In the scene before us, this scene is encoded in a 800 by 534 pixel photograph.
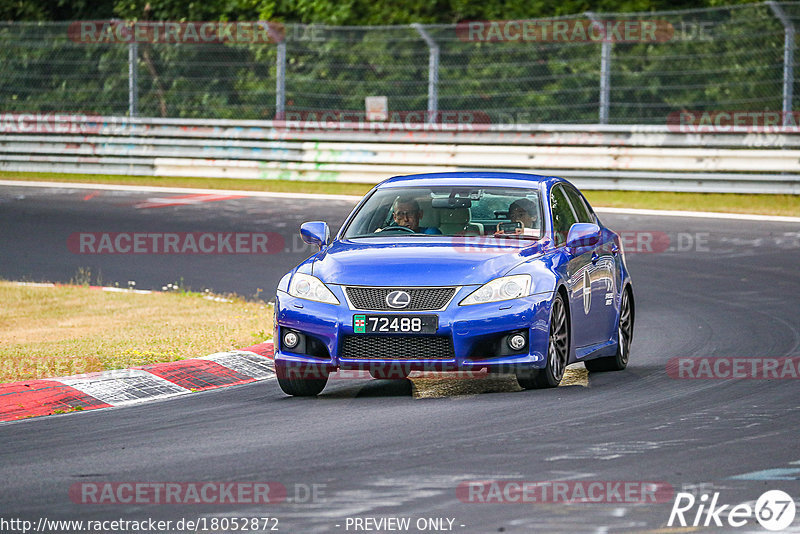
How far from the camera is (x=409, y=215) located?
10672 mm

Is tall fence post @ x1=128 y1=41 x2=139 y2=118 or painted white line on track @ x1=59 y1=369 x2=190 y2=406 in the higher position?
tall fence post @ x1=128 y1=41 x2=139 y2=118

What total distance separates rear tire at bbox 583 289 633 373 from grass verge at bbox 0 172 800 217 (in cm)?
1097

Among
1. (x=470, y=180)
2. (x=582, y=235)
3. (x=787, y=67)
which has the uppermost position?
(x=787, y=67)

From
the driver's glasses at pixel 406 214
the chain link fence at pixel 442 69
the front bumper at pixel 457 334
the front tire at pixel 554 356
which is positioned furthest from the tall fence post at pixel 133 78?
the front tire at pixel 554 356

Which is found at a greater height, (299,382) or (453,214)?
(453,214)

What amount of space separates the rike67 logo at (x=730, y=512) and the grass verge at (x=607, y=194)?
52.4 feet

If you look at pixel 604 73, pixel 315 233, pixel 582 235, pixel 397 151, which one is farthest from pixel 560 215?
pixel 397 151

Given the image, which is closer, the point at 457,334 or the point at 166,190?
the point at 457,334

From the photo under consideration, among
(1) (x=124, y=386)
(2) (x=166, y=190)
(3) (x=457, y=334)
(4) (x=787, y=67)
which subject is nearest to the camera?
(3) (x=457, y=334)

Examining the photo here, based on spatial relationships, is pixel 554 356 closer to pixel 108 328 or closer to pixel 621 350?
pixel 621 350

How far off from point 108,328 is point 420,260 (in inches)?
182

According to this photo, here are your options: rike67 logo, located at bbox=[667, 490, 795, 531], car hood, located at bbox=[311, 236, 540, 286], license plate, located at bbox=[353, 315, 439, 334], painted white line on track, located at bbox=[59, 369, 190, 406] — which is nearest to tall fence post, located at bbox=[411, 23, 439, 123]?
car hood, located at bbox=[311, 236, 540, 286]

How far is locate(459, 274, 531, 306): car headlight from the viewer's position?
9375mm

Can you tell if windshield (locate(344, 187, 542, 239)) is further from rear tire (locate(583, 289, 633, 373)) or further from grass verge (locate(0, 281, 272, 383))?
grass verge (locate(0, 281, 272, 383))
